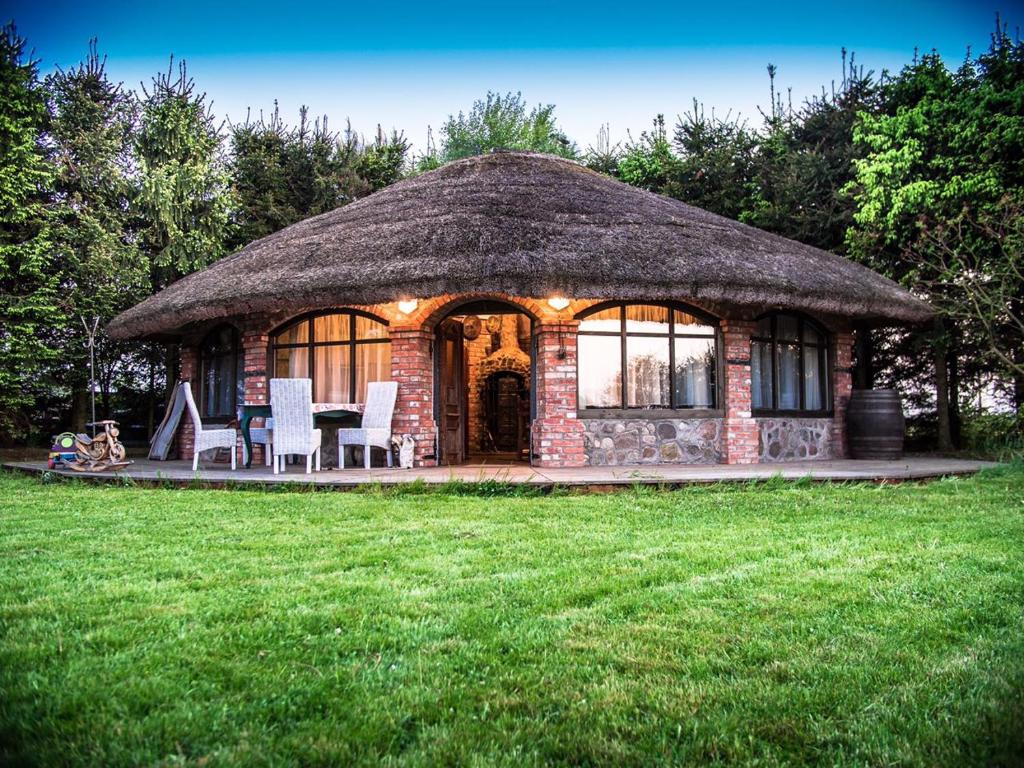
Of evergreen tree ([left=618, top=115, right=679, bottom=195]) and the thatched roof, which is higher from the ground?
evergreen tree ([left=618, top=115, right=679, bottom=195])

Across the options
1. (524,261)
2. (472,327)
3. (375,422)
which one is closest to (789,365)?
(524,261)

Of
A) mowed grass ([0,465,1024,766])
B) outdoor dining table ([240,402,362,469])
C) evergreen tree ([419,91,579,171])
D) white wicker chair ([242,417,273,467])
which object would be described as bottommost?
mowed grass ([0,465,1024,766])

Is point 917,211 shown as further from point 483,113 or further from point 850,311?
point 483,113

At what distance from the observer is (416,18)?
34.2 ft

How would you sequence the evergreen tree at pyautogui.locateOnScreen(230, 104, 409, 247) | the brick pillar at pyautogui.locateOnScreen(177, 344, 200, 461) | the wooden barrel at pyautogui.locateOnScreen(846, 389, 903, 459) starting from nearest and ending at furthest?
the wooden barrel at pyautogui.locateOnScreen(846, 389, 903, 459)
the brick pillar at pyautogui.locateOnScreen(177, 344, 200, 461)
the evergreen tree at pyautogui.locateOnScreen(230, 104, 409, 247)

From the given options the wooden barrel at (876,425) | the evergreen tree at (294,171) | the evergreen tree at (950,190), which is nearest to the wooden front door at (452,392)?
the wooden barrel at (876,425)

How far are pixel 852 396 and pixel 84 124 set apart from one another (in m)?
14.6

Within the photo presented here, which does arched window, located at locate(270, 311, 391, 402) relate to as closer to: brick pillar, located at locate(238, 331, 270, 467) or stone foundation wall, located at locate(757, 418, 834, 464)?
brick pillar, located at locate(238, 331, 270, 467)

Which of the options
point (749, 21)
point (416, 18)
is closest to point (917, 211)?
point (749, 21)

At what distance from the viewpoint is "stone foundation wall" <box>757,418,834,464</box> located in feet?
33.0

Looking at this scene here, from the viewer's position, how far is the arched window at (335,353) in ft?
32.4

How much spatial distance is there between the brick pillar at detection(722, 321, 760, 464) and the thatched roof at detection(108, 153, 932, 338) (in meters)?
0.47

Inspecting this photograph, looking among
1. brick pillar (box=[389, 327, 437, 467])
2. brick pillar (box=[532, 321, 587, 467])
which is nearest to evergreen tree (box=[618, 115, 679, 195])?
brick pillar (box=[532, 321, 587, 467])

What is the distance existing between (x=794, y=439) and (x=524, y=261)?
506cm
